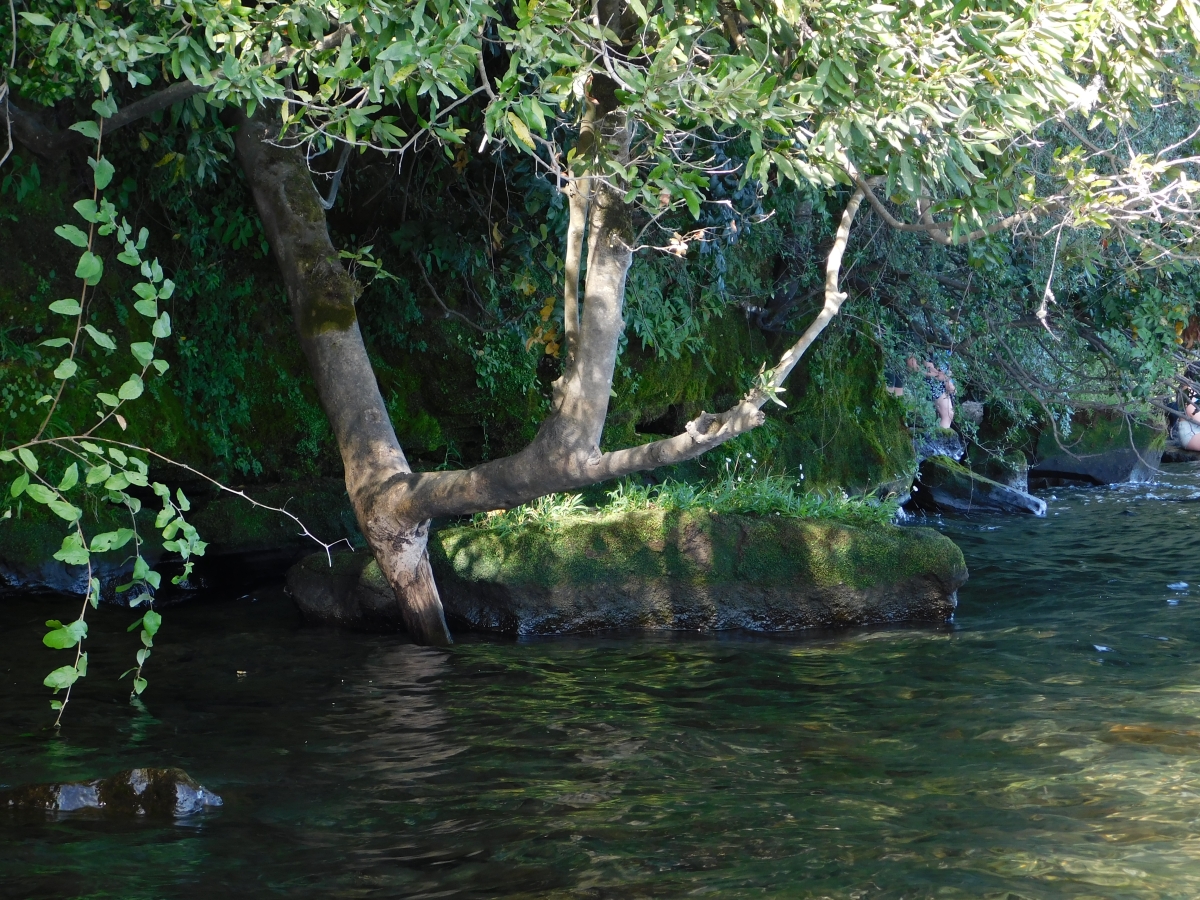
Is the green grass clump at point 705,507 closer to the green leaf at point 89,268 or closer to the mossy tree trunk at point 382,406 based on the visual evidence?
the mossy tree trunk at point 382,406

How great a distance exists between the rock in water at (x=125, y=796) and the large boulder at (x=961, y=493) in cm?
1243

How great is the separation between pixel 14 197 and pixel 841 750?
30.8ft

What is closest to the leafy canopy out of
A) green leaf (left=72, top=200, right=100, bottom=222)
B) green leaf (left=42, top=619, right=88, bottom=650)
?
green leaf (left=72, top=200, right=100, bottom=222)

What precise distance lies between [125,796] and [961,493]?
13054 mm

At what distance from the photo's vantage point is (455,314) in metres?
11.5

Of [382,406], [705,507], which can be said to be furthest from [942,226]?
[382,406]

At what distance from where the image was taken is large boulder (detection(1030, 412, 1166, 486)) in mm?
18672

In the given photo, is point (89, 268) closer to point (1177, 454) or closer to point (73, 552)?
point (73, 552)

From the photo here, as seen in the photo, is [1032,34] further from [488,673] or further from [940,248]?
[940,248]

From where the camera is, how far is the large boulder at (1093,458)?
18.7 meters

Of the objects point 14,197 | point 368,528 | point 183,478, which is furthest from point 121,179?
point 368,528

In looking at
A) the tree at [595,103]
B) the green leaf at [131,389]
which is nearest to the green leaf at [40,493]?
the green leaf at [131,389]

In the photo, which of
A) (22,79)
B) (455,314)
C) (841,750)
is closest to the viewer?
(841,750)

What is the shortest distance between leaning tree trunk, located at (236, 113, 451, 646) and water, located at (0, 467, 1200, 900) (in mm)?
572
